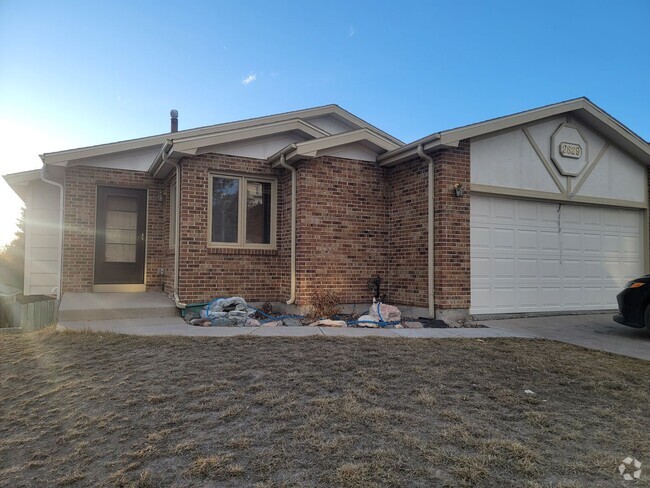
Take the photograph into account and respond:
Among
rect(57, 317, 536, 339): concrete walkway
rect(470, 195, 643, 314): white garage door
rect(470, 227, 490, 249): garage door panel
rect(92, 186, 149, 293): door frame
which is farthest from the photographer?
rect(92, 186, 149, 293): door frame

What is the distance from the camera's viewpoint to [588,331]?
23.3 ft

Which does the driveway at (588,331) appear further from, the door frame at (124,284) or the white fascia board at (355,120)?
the door frame at (124,284)

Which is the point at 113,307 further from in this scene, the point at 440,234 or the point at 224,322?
the point at 440,234

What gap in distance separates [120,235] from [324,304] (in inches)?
197

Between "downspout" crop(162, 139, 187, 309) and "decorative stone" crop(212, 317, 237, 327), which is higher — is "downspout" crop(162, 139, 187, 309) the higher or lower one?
the higher one

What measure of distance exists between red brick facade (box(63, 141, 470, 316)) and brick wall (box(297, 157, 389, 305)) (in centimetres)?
2

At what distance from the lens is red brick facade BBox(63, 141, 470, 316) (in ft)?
25.1

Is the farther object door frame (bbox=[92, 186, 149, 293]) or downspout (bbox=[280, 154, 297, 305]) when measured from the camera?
door frame (bbox=[92, 186, 149, 293])

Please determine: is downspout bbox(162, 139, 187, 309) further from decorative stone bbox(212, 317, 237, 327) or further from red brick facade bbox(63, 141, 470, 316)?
decorative stone bbox(212, 317, 237, 327)

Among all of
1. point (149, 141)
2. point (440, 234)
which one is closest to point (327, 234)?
point (440, 234)

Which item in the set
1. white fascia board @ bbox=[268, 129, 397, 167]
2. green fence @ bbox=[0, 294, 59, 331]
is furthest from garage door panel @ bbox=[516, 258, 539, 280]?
green fence @ bbox=[0, 294, 59, 331]

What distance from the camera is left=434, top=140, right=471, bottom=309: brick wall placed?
24.6 ft

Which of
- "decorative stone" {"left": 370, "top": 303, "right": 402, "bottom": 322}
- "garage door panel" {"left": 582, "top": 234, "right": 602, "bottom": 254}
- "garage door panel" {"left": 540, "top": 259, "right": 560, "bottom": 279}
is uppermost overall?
"garage door panel" {"left": 582, "top": 234, "right": 602, "bottom": 254}

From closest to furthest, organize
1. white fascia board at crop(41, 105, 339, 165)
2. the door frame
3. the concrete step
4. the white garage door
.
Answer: the concrete step, the white garage door, white fascia board at crop(41, 105, 339, 165), the door frame
